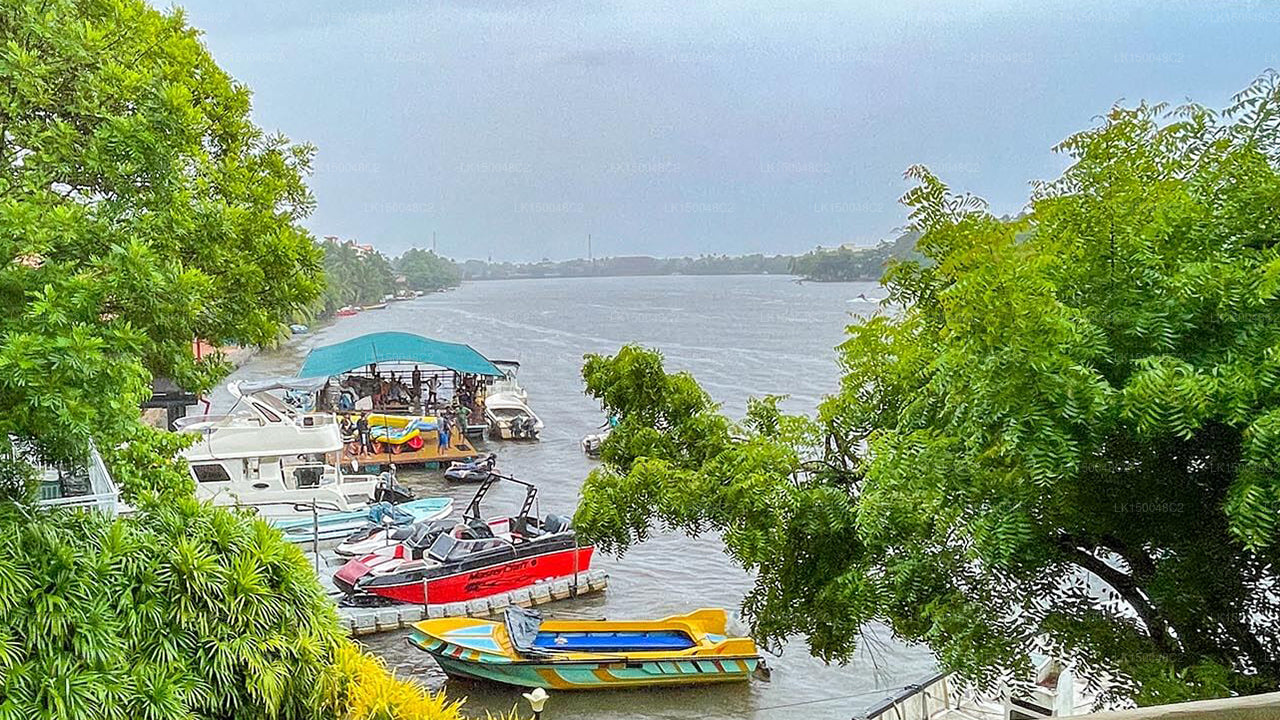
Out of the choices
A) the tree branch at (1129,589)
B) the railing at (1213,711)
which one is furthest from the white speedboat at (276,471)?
the railing at (1213,711)

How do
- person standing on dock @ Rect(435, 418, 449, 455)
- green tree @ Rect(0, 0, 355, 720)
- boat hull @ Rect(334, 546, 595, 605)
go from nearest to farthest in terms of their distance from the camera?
green tree @ Rect(0, 0, 355, 720) < boat hull @ Rect(334, 546, 595, 605) < person standing on dock @ Rect(435, 418, 449, 455)

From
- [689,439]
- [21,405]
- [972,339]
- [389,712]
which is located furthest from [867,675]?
[21,405]

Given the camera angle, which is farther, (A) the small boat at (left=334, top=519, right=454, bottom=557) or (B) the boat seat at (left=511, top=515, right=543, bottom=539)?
(B) the boat seat at (left=511, top=515, right=543, bottom=539)

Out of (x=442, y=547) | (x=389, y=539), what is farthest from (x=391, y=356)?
(x=442, y=547)

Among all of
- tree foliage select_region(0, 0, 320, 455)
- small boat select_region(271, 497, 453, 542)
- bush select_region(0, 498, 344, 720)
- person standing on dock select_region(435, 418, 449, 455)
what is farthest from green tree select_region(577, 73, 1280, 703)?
person standing on dock select_region(435, 418, 449, 455)

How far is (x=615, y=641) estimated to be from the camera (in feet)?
38.2

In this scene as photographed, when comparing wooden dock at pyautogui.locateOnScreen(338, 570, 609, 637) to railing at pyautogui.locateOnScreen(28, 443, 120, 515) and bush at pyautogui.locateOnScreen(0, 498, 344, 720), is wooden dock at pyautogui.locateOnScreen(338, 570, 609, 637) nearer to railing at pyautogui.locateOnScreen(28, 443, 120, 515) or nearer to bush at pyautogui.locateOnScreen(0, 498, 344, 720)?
railing at pyautogui.locateOnScreen(28, 443, 120, 515)

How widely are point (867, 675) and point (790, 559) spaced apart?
7001 mm

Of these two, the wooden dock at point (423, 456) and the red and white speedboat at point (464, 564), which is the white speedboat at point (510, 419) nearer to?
the wooden dock at point (423, 456)

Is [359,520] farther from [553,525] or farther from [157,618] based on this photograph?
[157,618]

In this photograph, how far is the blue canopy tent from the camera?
979 inches

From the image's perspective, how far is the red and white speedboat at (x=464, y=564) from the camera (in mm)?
13492

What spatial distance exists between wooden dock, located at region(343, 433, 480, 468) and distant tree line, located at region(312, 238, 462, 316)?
3474cm

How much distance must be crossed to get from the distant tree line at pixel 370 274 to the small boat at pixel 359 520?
41.3 meters
